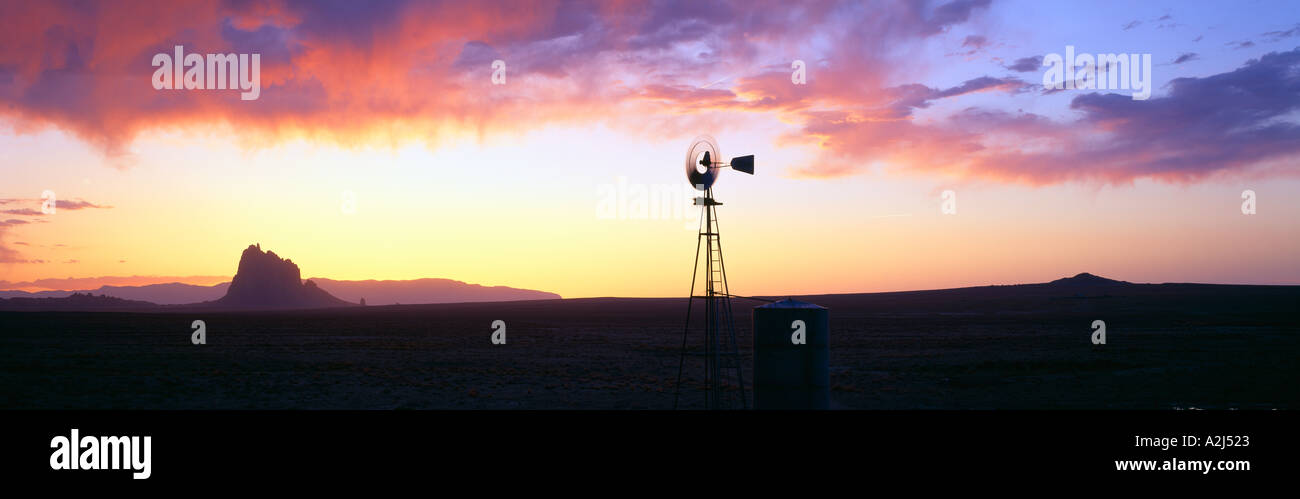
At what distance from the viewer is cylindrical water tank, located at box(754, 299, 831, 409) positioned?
13.8 m

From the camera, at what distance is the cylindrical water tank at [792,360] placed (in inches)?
545

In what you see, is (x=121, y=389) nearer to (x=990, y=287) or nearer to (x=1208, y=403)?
(x=1208, y=403)

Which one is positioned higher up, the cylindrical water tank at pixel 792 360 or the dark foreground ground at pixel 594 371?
the cylindrical water tank at pixel 792 360

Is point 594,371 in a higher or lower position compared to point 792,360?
lower

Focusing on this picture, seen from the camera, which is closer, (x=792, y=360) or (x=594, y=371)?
(x=792, y=360)

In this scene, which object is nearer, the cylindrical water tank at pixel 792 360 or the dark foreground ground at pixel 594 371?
the cylindrical water tank at pixel 792 360

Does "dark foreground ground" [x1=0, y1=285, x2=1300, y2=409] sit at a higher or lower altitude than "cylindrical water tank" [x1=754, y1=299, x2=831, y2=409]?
lower

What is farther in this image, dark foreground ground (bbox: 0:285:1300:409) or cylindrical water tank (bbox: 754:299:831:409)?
dark foreground ground (bbox: 0:285:1300:409)

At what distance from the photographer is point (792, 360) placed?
1387 cm
